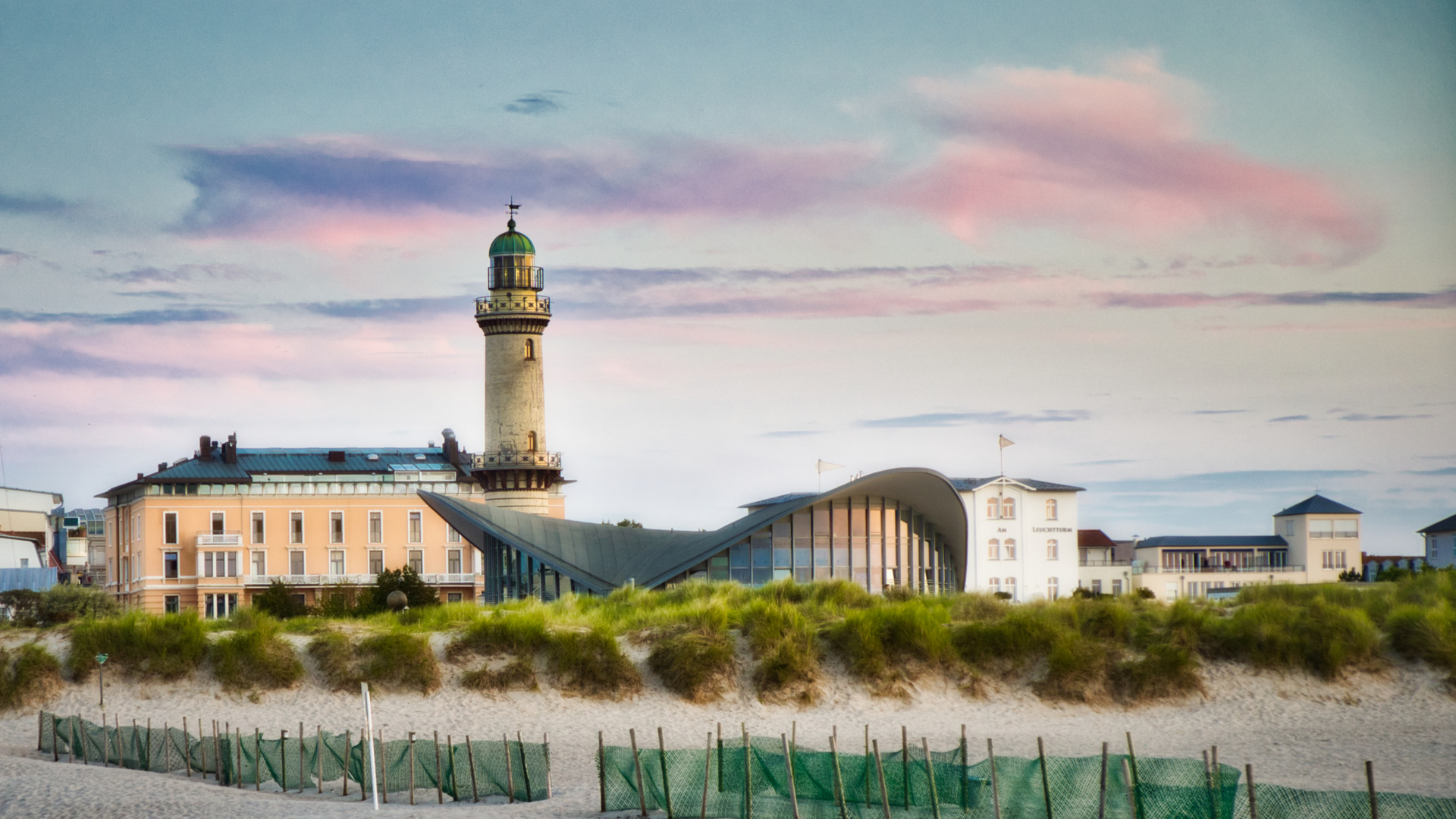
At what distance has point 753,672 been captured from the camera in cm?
3553

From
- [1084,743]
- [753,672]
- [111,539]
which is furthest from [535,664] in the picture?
[111,539]

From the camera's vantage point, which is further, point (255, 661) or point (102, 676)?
point (255, 661)

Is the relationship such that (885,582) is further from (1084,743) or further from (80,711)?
(80,711)

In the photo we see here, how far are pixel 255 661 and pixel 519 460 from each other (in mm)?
31676

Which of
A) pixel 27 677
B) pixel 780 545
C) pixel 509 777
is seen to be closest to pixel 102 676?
pixel 27 677

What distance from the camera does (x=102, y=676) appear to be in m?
35.1

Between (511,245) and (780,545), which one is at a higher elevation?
(511,245)

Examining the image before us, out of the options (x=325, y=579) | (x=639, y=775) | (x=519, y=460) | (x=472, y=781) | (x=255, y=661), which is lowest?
(x=472, y=781)

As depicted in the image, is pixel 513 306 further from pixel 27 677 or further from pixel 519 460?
pixel 27 677

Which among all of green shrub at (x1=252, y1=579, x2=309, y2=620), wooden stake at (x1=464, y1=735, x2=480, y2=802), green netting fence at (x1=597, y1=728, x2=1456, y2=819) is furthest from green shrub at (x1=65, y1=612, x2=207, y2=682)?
green netting fence at (x1=597, y1=728, x2=1456, y2=819)

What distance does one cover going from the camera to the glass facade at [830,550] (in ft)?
151

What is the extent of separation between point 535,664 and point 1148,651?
1421cm

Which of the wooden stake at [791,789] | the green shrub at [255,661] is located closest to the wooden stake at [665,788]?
the wooden stake at [791,789]

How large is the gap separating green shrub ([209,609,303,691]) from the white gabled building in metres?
49.9
